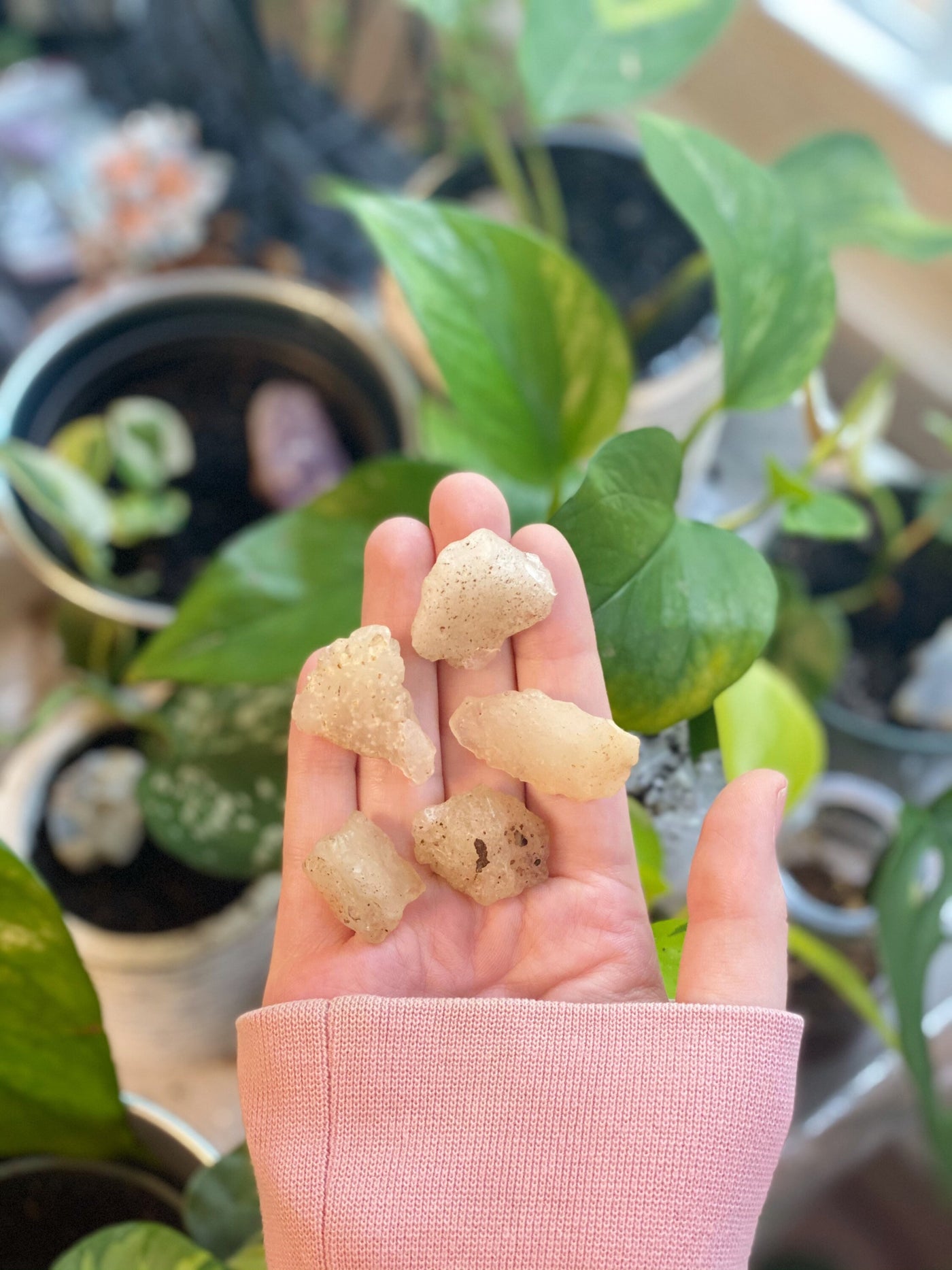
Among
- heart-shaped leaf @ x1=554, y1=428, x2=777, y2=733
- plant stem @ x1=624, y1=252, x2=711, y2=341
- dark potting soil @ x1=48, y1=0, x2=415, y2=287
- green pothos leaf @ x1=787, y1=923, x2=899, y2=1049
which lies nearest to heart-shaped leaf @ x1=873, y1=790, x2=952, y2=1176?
green pothos leaf @ x1=787, y1=923, x2=899, y2=1049

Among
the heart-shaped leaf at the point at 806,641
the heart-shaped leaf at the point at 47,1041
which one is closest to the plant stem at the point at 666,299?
the heart-shaped leaf at the point at 806,641

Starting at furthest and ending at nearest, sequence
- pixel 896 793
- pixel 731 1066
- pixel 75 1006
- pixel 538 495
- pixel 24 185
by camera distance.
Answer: pixel 24 185, pixel 896 793, pixel 538 495, pixel 75 1006, pixel 731 1066

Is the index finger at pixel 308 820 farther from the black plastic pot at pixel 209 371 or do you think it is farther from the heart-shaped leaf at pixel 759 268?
the black plastic pot at pixel 209 371

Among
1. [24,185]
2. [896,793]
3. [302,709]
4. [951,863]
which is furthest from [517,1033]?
[24,185]

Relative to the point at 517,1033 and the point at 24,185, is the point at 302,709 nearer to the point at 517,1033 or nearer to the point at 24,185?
the point at 517,1033

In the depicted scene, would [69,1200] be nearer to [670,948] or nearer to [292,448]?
[670,948]

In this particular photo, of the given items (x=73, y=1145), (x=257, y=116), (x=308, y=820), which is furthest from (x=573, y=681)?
(x=257, y=116)
